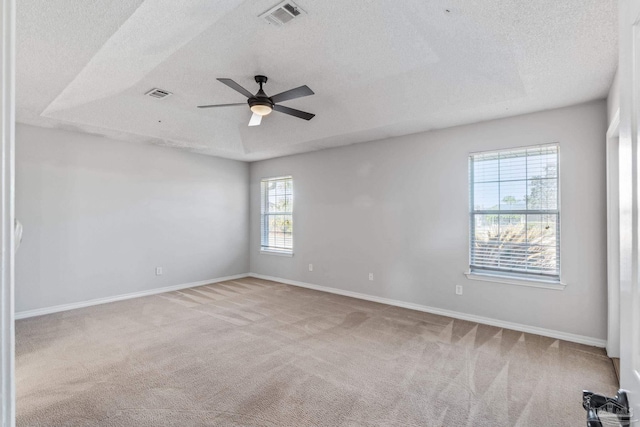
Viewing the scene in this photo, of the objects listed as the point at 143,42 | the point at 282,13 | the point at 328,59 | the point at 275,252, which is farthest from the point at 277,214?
the point at 282,13

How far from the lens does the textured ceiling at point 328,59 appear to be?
2303 millimetres

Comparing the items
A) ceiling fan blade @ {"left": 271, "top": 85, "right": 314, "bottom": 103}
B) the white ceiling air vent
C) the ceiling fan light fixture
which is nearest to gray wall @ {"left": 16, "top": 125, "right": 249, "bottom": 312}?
the ceiling fan light fixture

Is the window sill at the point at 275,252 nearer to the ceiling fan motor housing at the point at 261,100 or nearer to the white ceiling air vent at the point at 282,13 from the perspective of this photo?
the ceiling fan motor housing at the point at 261,100

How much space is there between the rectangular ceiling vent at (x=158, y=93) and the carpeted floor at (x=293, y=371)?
2.87m

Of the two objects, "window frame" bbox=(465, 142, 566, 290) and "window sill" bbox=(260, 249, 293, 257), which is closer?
"window frame" bbox=(465, 142, 566, 290)

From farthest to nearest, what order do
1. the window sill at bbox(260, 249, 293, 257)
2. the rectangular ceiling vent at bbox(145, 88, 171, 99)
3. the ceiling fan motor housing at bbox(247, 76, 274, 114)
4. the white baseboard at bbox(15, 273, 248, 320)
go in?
the window sill at bbox(260, 249, 293, 257)
the white baseboard at bbox(15, 273, 248, 320)
the rectangular ceiling vent at bbox(145, 88, 171, 99)
the ceiling fan motor housing at bbox(247, 76, 274, 114)

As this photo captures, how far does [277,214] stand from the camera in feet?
22.4

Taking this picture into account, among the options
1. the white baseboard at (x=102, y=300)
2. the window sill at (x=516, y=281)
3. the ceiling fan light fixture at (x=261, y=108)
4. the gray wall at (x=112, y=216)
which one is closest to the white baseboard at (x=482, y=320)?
the window sill at (x=516, y=281)

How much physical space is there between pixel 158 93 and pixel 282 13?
2268 millimetres

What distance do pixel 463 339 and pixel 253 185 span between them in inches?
202

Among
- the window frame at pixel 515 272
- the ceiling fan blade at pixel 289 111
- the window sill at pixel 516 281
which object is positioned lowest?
the window sill at pixel 516 281

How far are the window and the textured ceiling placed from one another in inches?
89.0

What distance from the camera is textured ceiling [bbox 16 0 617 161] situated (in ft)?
7.55

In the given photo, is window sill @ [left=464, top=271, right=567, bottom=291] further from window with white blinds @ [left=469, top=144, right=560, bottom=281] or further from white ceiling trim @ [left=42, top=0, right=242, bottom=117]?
white ceiling trim @ [left=42, top=0, right=242, bottom=117]
